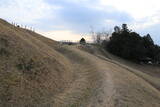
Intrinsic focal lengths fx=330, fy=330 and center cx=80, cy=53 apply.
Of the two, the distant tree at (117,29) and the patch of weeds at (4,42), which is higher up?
the distant tree at (117,29)

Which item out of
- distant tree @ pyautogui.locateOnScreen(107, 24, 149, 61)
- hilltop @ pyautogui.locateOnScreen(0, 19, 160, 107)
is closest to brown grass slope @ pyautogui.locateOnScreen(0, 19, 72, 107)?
hilltop @ pyautogui.locateOnScreen(0, 19, 160, 107)

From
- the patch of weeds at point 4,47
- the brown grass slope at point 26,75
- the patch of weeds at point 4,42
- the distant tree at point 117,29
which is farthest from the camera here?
the distant tree at point 117,29

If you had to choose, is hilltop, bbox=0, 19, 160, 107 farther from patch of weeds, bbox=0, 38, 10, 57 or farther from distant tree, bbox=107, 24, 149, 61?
distant tree, bbox=107, 24, 149, 61

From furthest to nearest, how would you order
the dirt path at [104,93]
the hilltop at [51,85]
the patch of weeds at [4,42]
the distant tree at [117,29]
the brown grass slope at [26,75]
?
1. the distant tree at [117,29]
2. the patch of weeds at [4,42]
3. the dirt path at [104,93]
4. the hilltop at [51,85]
5. the brown grass slope at [26,75]

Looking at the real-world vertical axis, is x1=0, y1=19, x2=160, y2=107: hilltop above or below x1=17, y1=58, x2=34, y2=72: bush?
below

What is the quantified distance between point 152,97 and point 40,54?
10.9 m

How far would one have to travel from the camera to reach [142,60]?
69.5m

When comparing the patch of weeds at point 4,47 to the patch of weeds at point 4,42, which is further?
the patch of weeds at point 4,42

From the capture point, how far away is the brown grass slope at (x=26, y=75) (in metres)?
20.2

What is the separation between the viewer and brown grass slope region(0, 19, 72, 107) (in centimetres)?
2016

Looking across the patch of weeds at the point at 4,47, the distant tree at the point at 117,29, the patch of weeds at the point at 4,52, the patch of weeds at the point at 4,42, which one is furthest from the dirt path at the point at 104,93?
the distant tree at the point at 117,29

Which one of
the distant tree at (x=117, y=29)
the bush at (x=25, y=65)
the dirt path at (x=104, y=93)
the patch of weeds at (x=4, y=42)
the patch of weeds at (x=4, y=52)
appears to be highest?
the distant tree at (x=117, y=29)

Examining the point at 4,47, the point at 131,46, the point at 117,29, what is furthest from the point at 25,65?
the point at 117,29

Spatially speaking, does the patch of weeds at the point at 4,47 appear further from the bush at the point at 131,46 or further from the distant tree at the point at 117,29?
the distant tree at the point at 117,29
